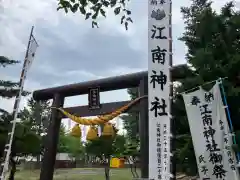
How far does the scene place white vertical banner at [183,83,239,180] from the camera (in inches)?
163

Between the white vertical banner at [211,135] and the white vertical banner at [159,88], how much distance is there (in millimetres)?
512

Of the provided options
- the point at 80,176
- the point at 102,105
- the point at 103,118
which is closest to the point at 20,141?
the point at 102,105

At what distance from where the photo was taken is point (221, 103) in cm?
440

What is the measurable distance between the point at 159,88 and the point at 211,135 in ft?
3.59

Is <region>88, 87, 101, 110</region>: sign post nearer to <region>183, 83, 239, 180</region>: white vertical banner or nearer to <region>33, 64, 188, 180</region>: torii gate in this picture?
<region>33, 64, 188, 180</region>: torii gate

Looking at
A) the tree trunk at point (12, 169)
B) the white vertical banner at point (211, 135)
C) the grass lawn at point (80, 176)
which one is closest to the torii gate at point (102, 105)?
the white vertical banner at point (211, 135)

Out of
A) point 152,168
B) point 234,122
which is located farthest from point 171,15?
point 152,168

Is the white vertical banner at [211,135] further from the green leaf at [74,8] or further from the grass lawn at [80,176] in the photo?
the grass lawn at [80,176]

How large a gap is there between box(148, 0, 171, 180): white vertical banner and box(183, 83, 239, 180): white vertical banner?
0.51 m

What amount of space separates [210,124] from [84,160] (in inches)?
829

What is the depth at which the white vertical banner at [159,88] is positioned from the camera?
415cm

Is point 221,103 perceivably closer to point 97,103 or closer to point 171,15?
point 171,15

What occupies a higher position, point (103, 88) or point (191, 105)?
point (103, 88)

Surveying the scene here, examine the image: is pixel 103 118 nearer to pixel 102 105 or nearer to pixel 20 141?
pixel 102 105
